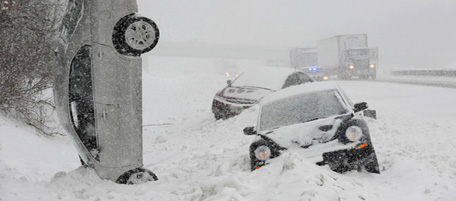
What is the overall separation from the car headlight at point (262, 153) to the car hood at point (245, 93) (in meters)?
6.04

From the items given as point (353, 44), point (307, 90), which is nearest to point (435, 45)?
point (353, 44)

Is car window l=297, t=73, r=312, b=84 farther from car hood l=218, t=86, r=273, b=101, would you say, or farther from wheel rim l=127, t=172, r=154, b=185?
wheel rim l=127, t=172, r=154, b=185

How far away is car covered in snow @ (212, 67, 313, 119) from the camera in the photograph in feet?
40.8

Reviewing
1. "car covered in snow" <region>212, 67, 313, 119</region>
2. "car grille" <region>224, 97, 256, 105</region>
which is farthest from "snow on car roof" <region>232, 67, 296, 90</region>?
"car grille" <region>224, 97, 256, 105</region>

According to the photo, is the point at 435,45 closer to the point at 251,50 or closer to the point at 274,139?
the point at 251,50

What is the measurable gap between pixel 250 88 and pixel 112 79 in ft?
24.1

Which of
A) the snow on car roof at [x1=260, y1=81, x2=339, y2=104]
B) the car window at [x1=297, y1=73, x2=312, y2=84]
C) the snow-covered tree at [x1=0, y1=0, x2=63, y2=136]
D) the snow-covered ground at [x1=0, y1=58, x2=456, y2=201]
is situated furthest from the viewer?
the car window at [x1=297, y1=73, x2=312, y2=84]

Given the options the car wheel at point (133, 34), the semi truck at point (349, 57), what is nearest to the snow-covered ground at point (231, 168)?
the car wheel at point (133, 34)

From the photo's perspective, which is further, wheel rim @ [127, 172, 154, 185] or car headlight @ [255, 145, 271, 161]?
car headlight @ [255, 145, 271, 161]

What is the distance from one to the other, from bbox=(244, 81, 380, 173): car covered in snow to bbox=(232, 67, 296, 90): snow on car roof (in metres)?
5.32

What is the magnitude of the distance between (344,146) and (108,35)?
3.36 metres

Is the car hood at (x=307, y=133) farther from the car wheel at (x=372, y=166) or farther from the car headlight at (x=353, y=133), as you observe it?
the car wheel at (x=372, y=166)

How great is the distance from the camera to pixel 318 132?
618cm

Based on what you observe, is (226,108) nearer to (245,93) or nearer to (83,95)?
(245,93)
